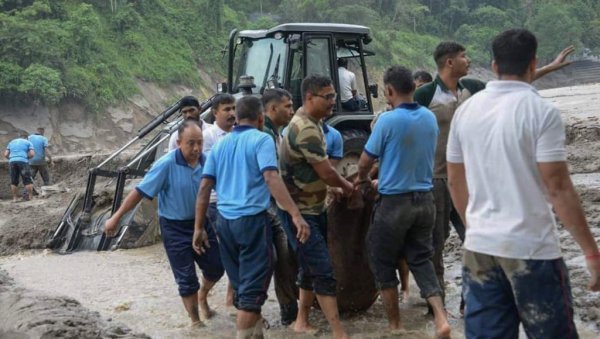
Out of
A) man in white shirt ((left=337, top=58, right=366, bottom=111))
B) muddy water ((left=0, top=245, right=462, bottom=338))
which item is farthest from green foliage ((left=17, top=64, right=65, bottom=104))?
man in white shirt ((left=337, top=58, right=366, bottom=111))

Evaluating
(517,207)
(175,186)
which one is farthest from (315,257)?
(517,207)

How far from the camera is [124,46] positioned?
3050 cm

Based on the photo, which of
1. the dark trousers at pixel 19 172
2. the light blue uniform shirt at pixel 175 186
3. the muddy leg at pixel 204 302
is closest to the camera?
the light blue uniform shirt at pixel 175 186

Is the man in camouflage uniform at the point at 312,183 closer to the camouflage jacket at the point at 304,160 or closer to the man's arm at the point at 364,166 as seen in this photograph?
the camouflage jacket at the point at 304,160

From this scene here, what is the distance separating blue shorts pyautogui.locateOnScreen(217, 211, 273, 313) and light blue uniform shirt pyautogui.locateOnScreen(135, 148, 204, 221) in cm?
68

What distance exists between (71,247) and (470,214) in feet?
24.6

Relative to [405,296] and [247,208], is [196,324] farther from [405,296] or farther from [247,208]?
[405,296]

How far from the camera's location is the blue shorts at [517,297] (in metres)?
2.68

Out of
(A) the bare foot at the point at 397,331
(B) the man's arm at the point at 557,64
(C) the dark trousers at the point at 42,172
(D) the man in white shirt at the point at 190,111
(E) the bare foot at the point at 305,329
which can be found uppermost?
(B) the man's arm at the point at 557,64


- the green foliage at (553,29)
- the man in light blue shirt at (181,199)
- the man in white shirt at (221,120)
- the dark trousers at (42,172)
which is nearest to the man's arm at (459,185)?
the man in light blue shirt at (181,199)

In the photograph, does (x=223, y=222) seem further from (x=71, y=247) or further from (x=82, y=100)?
(x=82, y=100)

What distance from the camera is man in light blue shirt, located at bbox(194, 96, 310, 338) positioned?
427 centimetres

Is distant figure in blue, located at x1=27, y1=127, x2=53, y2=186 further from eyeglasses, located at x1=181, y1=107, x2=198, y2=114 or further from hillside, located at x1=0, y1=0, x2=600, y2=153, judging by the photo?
eyeglasses, located at x1=181, y1=107, x2=198, y2=114

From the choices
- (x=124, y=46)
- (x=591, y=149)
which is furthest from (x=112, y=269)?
(x=124, y=46)
